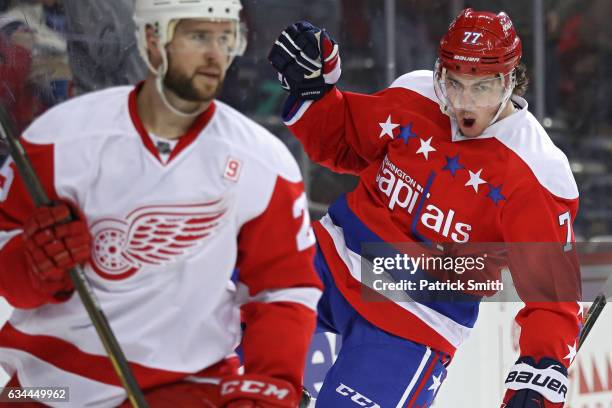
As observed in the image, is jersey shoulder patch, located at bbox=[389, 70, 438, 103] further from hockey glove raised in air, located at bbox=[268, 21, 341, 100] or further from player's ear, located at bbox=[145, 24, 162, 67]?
player's ear, located at bbox=[145, 24, 162, 67]

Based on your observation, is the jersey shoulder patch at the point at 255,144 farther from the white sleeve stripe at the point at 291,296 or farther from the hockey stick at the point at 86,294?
the hockey stick at the point at 86,294

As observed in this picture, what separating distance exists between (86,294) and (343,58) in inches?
67.2

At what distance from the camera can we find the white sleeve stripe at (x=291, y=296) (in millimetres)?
1947

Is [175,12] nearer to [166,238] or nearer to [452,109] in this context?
[166,238]

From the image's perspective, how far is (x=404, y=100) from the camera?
2.87 metres

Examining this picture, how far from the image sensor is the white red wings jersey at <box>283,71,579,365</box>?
268 centimetres

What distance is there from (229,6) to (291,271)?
436 millimetres

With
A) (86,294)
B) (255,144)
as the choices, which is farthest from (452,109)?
(86,294)

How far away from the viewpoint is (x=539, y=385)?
101 inches

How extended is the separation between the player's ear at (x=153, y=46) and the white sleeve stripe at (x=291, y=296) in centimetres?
41

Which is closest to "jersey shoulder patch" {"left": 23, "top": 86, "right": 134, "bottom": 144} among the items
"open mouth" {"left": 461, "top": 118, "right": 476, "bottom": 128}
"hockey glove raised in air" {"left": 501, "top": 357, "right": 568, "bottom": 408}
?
"open mouth" {"left": 461, "top": 118, "right": 476, "bottom": 128}

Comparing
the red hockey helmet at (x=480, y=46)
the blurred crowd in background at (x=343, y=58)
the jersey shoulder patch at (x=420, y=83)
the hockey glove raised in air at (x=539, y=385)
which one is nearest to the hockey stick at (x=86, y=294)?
the blurred crowd in background at (x=343, y=58)

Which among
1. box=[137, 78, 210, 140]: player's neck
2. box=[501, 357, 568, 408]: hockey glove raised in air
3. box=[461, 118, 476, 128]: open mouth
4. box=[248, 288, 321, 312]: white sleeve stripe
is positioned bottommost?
box=[501, 357, 568, 408]: hockey glove raised in air

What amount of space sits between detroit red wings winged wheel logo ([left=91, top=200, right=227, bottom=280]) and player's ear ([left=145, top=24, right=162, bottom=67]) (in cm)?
23
